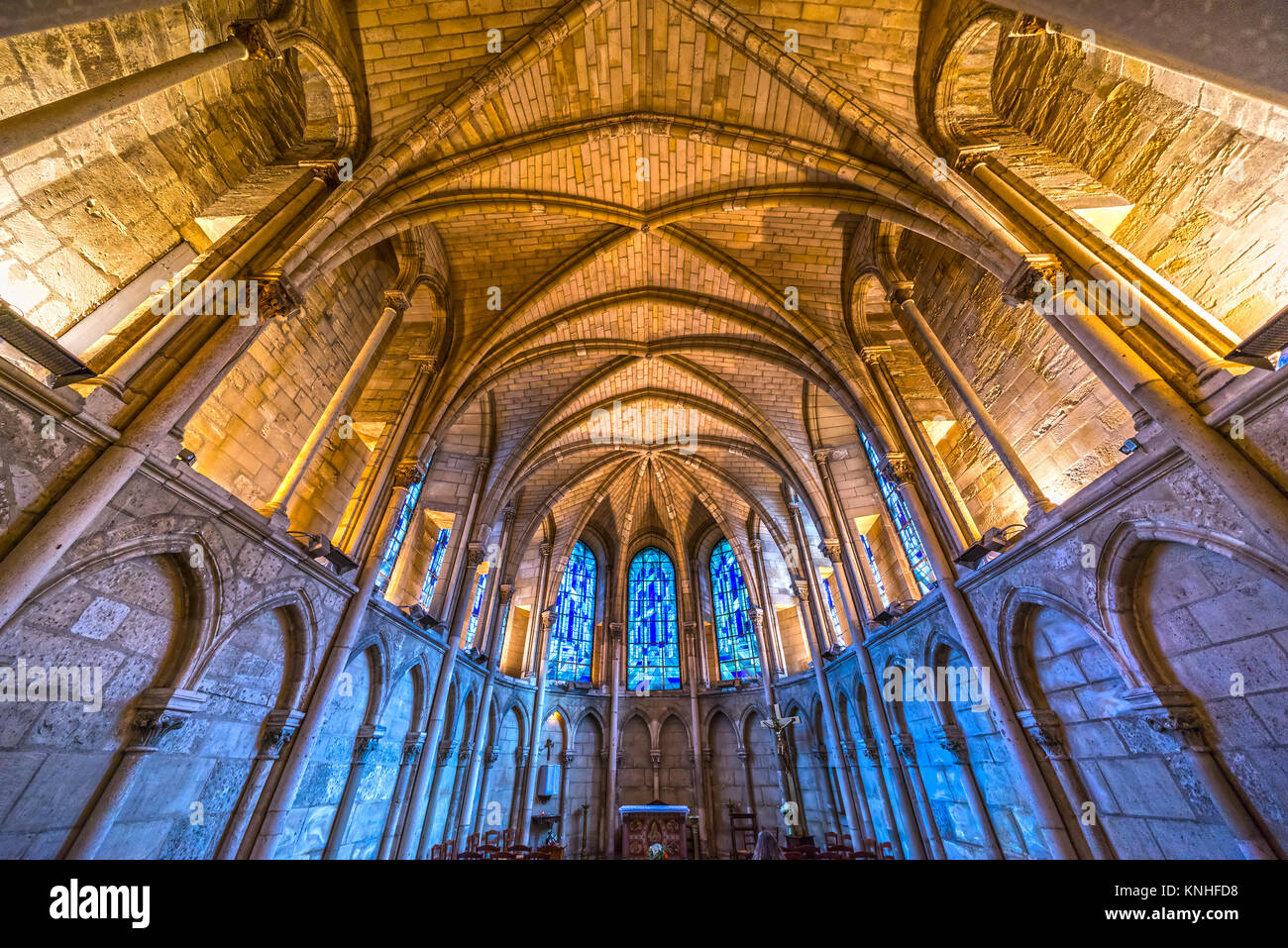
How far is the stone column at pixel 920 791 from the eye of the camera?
32.0ft

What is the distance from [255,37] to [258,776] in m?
9.06

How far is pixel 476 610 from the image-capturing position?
51.2 ft

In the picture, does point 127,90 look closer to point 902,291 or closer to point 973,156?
point 973,156

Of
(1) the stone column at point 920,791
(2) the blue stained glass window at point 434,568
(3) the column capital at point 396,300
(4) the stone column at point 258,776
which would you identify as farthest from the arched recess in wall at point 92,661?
(1) the stone column at point 920,791

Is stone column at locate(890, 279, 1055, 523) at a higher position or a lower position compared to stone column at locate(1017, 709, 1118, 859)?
higher

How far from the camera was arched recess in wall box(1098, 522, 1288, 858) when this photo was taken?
427 centimetres

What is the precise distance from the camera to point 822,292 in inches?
451

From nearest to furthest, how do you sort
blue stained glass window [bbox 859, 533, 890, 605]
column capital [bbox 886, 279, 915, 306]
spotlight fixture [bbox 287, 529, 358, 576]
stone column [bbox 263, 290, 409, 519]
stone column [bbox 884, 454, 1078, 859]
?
stone column [bbox 884, 454, 1078, 859]
stone column [bbox 263, 290, 409, 519]
spotlight fixture [bbox 287, 529, 358, 576]
column capital [bbox 886, 279, 915, 306]
blue stained glass window [bbox 859, 533, 890, 605]

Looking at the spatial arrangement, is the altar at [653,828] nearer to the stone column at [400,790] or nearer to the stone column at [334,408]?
the stone column at [400,790]

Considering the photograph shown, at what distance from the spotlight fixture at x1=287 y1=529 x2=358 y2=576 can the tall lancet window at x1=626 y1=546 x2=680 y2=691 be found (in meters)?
14.0

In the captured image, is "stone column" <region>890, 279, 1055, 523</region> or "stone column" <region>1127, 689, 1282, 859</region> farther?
"stone column" <region>890, 279, 1055, 523</region>

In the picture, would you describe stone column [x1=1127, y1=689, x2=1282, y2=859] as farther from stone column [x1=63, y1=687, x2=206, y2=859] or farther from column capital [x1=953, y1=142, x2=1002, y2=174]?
stone column [x1=63, y1=687, x2=206, y2=859]

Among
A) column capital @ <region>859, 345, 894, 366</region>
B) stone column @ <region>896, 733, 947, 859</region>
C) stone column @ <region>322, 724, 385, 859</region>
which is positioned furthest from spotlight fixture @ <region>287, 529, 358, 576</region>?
stone column @ <region>896, 733, 947, 859</region>

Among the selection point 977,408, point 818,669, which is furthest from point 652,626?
point 977,408
